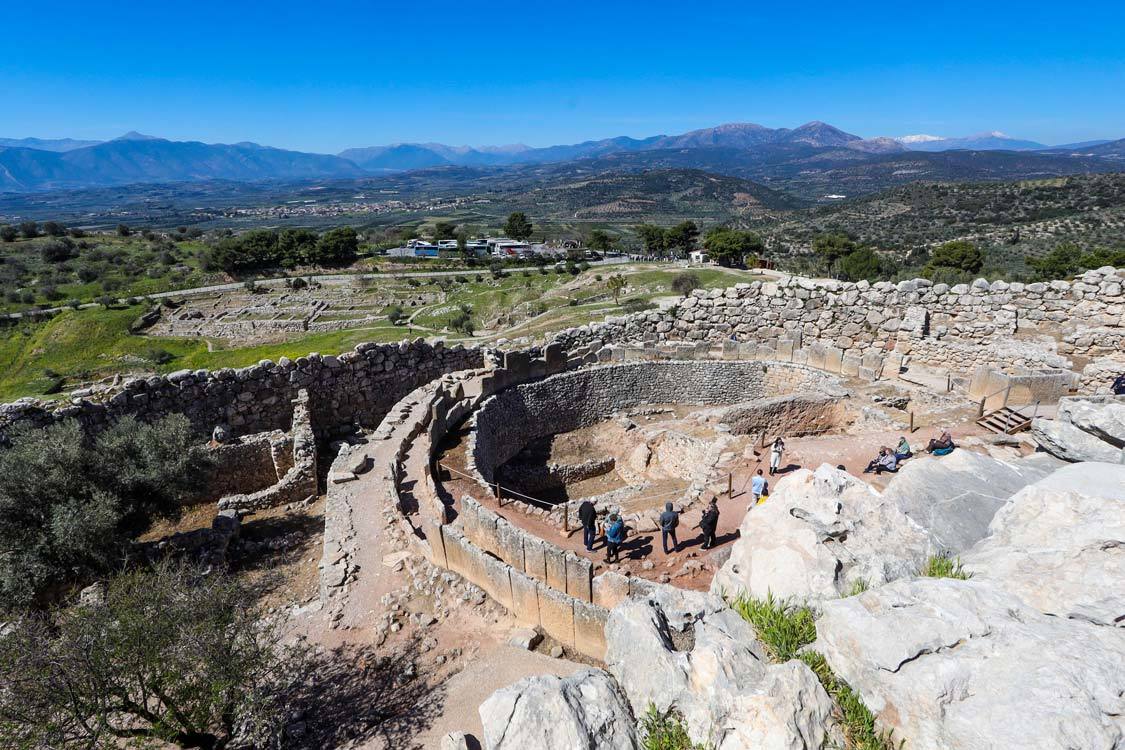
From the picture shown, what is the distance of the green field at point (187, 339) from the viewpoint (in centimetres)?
4272

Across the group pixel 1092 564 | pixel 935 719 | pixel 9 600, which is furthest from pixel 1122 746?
pixel 9 600

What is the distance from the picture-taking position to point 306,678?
354 inches

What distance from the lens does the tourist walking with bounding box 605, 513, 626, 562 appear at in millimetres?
10969

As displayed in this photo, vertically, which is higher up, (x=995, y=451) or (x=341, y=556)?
(x=995, y=451)

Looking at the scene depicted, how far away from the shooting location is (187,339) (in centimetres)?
5466

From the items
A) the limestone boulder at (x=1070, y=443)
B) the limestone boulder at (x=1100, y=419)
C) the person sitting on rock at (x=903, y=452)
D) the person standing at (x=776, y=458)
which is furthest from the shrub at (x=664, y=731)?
the person sitting on rock at (x=903, y=452)

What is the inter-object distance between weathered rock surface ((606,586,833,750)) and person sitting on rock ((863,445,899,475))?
8611 millimetres

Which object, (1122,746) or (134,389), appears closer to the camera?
(1122,746)

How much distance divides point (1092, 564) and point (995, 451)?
883 centimetres

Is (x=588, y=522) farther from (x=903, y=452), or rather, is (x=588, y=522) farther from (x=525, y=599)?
(x=903, y=452)

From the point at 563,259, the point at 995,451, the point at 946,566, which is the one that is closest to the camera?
the point at 946,566

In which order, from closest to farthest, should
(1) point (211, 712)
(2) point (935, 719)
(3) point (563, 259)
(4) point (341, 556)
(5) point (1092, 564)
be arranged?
(2) point (935, 719) → (5) point (1092, 564) → (1) point (211, 712) → (4) point (341, 556) → (3) point (563, 259)

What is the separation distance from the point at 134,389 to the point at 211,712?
12.1 metres

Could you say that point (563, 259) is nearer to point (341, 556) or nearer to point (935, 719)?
point (341, 556)
